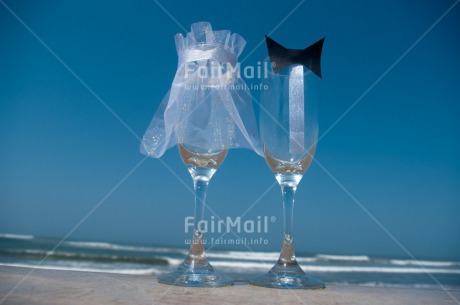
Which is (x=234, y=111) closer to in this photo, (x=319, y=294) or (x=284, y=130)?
(x=284, y=130)

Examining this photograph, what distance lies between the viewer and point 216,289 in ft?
3.42

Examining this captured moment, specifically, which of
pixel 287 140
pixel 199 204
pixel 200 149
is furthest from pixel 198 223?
pixel 287 140

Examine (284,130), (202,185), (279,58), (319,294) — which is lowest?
(319,294)

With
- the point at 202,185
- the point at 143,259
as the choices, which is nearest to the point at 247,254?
the point at 143,259

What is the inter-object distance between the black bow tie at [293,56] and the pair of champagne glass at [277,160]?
0.07 ft

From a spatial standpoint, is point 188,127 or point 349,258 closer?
point 188,127

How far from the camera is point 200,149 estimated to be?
1162mm

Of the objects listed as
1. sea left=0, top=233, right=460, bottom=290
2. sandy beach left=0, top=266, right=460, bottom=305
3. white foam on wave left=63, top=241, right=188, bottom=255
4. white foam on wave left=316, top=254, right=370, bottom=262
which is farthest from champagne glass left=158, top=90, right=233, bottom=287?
white foam on wave left=63, top=241, right=188, bottom=255

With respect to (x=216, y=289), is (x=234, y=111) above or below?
above

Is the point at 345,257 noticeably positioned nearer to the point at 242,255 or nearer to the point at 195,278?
the point at 242,255

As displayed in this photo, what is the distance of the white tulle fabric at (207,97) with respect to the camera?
1.16 metres

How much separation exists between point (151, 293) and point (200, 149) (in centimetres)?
38

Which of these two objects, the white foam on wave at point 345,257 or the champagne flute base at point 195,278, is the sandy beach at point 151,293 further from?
the white foam on wave at point 345,257

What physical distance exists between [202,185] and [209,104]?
21cm
